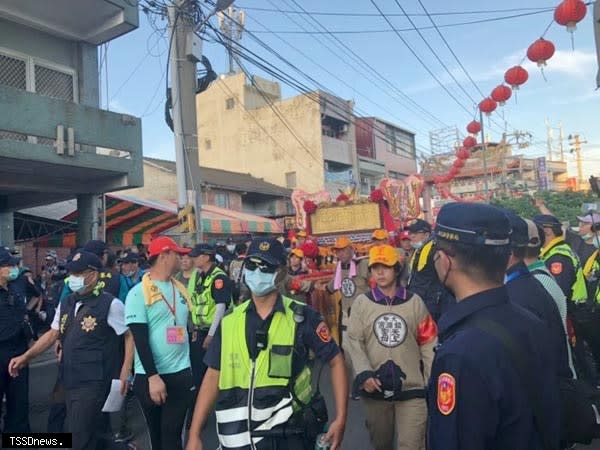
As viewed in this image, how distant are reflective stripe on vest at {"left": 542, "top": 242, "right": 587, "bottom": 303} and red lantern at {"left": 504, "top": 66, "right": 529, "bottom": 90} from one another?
5.47 meters

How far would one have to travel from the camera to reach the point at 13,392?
4.65 metres

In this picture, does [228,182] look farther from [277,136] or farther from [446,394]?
[446,394]

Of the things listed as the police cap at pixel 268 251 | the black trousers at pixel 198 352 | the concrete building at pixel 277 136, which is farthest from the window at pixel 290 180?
the police cap at pixel 268 251

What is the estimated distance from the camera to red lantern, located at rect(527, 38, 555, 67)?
8.34 meters

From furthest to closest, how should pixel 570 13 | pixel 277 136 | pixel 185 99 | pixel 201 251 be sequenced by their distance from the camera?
pixel 277 136
pixel 185 99
pixel 570 13
pixel 201 251

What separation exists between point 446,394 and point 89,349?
308 cm

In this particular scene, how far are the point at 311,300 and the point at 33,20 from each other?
768 centimetres

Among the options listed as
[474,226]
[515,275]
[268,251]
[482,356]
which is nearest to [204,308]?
[268,251]

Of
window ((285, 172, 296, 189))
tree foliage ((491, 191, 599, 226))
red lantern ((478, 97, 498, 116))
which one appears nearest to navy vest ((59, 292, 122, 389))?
red lantern ((478, 97, 498, 116))

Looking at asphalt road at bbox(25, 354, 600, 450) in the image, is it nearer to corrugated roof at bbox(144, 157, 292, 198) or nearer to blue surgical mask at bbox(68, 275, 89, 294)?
blue surgical mask at bbox(68, 275, 89, 294)

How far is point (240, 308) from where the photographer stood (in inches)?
105

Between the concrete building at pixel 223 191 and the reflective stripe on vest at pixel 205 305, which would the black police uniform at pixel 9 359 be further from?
the concrete building at pixel 223 191

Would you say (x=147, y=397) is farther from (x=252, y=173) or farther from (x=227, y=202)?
(x=252, y=173)

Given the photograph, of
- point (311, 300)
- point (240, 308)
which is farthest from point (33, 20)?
point (240, 308)
